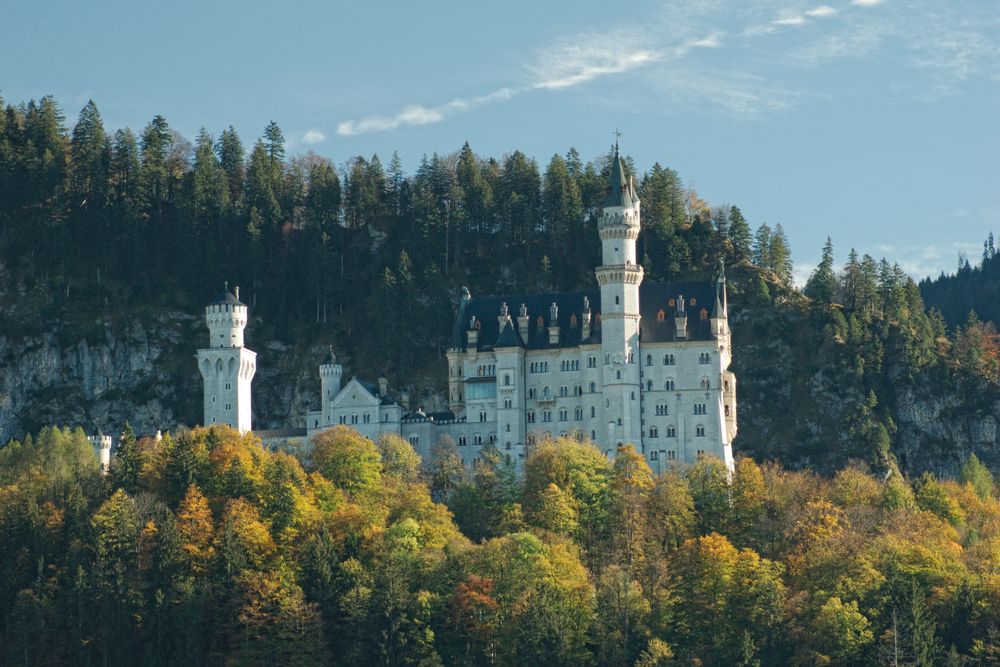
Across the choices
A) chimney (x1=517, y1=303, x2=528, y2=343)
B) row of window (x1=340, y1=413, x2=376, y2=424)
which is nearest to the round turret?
row of window (x1=340, y1=413, x2=376, y2=424)

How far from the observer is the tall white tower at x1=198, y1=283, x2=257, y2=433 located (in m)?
132

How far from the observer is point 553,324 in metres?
132

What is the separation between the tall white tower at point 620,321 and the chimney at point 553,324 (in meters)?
3.85

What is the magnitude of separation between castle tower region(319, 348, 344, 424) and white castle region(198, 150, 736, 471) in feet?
0.29

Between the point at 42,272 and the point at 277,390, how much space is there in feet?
67.8

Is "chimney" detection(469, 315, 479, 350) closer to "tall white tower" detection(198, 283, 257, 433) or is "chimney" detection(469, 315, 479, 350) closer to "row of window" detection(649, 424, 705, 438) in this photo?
"row of window" detection(649, 424, 705, 438)

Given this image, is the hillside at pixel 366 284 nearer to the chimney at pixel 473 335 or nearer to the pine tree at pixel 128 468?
the chimney at pixel 473 335

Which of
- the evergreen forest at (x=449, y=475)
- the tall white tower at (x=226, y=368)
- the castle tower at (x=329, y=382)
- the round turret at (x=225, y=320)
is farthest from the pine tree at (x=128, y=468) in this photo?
the castle tower at (x=329, y=382)

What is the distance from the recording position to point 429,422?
130500 millimetres

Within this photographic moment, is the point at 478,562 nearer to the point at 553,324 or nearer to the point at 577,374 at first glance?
the point at 577,374

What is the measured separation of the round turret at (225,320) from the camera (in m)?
133

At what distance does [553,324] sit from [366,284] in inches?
996

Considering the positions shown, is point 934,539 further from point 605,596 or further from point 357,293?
point 357,293

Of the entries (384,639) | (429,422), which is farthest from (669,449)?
(384,639)
